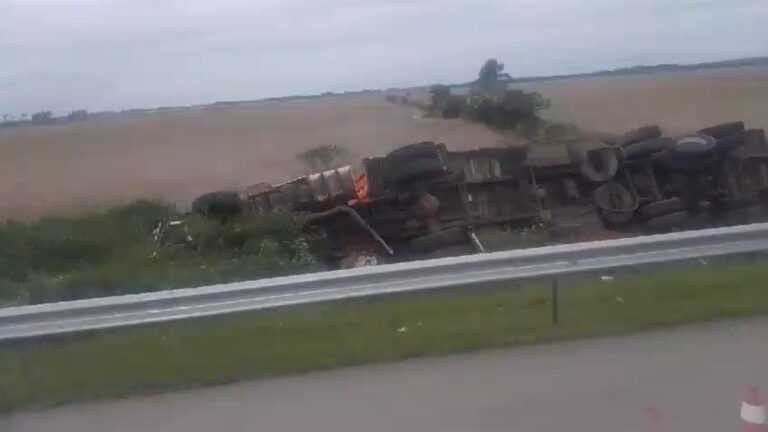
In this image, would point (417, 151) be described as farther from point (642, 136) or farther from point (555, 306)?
point (555, 306)

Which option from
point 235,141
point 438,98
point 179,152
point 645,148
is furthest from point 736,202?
point 235,141

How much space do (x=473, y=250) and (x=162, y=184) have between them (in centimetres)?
2088

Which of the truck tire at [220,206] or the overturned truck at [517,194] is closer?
the overturned truck at [517,194]

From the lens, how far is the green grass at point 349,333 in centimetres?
771

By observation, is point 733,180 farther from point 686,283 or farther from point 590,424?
point 590,424

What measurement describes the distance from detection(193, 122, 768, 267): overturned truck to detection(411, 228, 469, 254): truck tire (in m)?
0.01

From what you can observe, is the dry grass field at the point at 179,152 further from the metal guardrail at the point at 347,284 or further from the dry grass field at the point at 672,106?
the metal guardrail at the point at 347,284

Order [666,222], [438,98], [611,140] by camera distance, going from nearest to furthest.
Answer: [666,222] < [611,140] < [438,98]

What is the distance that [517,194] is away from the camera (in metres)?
17.1

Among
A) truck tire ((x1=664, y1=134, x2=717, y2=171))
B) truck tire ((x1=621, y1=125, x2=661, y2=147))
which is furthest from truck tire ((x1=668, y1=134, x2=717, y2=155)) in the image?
truck tire ((x1=621, y1=125, x2=661, y2=147))

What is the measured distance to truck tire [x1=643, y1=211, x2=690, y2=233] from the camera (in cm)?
1627

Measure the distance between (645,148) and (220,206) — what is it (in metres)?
7.00

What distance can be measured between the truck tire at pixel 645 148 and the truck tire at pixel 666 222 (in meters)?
1.40

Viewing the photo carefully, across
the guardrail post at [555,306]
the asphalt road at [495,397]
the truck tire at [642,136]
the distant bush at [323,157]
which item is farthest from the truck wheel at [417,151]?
the distant bush at [323,157]
